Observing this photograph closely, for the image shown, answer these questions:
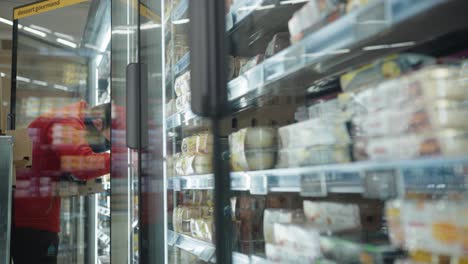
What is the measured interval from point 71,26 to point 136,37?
314 centimetres

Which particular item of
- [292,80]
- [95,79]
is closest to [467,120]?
[292,80]

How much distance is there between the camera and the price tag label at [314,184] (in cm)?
115

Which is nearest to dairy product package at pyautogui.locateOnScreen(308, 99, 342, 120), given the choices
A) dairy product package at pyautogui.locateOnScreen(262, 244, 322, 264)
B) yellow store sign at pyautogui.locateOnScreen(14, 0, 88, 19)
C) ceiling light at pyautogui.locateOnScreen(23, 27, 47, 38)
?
dairy product package at pyautogui.locateOnScreen(262, 244, 322, 264)

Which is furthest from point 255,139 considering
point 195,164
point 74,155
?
point 74,155

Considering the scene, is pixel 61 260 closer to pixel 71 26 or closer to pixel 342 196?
pixel 71 26

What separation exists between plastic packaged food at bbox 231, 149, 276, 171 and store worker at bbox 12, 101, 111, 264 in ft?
7.71

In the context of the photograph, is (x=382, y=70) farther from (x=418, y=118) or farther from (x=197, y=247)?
(x=197, y=247)

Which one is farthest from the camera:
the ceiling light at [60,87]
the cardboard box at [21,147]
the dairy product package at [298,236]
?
the ceiling light at [60,87]

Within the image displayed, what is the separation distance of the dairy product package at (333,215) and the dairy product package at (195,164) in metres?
0.81

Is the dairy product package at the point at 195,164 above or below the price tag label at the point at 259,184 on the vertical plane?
above

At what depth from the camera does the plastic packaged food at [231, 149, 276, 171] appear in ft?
5.22

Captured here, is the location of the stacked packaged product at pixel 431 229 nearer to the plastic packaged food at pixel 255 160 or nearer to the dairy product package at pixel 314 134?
the dairy product package at pixel 314 134

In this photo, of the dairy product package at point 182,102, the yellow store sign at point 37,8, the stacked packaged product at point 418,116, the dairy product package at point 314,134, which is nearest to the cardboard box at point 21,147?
the dairy product package at point 182,102

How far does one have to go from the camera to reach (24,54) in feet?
15.9
